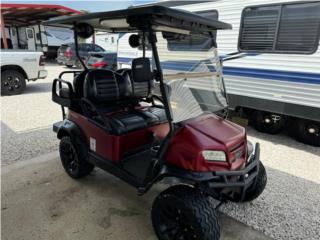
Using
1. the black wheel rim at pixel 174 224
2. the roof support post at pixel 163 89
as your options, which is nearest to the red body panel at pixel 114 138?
the roof support post at pixel 163 89

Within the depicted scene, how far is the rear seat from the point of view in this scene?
2.59 m

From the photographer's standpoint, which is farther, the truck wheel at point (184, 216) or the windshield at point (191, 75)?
the windshield at point (191, 75)

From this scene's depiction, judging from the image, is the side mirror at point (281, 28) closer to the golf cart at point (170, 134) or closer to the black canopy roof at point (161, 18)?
the golf cart at point (170, 134)

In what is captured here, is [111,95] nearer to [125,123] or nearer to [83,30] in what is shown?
[125,123]

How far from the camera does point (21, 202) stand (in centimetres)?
256

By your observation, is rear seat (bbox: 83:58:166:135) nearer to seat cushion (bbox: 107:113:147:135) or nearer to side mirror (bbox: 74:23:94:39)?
seat cushion (bbox: 107:113:147:135)

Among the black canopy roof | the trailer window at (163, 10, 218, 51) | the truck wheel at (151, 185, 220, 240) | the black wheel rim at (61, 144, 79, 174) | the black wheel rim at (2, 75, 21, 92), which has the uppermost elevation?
the black canopy roof

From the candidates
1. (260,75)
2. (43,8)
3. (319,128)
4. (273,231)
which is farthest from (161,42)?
(43,8)

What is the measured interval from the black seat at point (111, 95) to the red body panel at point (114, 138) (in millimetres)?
72

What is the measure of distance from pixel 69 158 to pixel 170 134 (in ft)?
5.37

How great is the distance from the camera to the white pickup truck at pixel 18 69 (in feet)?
22.6

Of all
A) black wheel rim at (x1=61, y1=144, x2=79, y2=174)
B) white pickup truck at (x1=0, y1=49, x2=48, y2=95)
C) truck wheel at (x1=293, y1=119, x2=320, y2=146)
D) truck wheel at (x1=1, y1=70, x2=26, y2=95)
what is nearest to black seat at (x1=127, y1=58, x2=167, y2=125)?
black wheel rim at (x1=61, y1=144, x2=79, y2=174)

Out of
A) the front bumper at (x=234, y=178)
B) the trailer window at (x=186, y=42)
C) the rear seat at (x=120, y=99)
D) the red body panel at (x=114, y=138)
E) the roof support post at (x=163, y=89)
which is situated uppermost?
the trailer window at (x=186, y=42)

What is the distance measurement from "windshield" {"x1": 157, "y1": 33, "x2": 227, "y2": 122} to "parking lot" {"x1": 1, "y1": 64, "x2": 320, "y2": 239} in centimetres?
110
